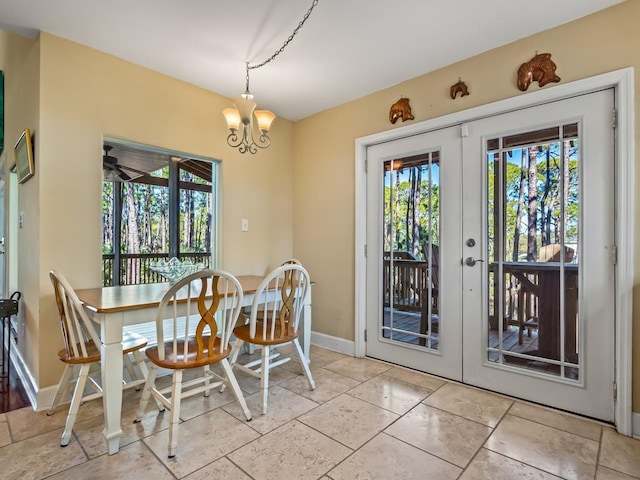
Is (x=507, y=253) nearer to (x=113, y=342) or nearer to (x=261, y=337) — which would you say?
(x=261, y=337)

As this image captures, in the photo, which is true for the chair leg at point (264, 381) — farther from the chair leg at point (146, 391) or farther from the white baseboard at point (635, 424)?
the white baseboard at point (635, 424)

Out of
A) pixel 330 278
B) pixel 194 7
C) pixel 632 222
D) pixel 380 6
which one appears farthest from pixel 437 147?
pixel 194 7

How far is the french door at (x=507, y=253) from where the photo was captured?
2.03 m

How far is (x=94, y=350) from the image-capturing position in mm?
1952

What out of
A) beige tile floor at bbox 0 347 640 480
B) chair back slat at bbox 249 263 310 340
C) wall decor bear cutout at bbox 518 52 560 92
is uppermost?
wall decor bear cutout at bbox 518 52 560 92

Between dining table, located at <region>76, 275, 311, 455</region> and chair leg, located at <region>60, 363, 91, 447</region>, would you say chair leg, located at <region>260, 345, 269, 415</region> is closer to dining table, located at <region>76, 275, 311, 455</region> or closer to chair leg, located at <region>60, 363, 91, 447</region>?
dining table, located at <region>76, 275, 311, 455</region>

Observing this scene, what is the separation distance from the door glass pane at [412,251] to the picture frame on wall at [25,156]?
263 centimetres

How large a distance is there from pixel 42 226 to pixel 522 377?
3309 mm

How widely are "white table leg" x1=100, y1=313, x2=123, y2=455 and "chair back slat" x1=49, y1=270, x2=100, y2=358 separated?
0.11m

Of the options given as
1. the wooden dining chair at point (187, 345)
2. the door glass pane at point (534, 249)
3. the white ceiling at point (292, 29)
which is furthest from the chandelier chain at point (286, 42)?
the wooden dining chair at point (187, 345)

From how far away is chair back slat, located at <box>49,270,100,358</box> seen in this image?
67.6 inches

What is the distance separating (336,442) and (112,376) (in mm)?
1198

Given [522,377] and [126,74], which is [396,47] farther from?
[522,377]

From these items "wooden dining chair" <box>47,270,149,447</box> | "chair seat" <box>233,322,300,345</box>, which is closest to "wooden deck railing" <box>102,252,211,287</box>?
"wooden dining chair" <box>47,270,149,447</box>
